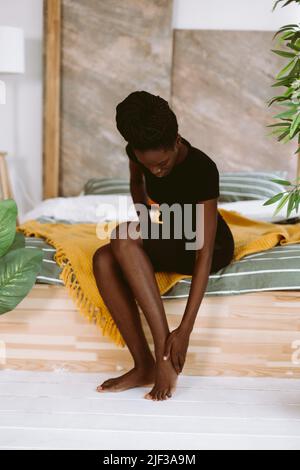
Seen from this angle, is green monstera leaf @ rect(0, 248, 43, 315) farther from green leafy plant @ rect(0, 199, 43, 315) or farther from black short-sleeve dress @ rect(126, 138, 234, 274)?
black short-sleeve dress @ rect(126, 138, 234, 274)

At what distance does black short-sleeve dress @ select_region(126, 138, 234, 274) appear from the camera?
1.92 m

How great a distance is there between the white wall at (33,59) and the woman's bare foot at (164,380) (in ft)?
8.03

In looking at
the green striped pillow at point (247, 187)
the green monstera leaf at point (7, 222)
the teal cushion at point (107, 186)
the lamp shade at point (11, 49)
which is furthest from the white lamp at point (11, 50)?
the green monstera leaf at point (7, 222)

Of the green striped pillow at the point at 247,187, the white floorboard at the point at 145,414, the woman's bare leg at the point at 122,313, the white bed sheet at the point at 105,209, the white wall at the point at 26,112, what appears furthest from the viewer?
the white wall at the point at 26,112

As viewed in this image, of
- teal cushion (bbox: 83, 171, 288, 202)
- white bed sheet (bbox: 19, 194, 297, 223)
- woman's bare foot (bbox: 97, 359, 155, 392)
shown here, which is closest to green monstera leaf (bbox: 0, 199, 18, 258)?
woman's bare foot (bbox: 97, 359, 155, 392)

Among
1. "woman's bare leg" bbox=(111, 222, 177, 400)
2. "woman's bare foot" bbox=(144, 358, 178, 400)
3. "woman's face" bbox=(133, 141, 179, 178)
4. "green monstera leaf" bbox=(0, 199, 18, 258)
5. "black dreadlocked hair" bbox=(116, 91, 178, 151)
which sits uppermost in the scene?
"black dreadlocked hair" bbox=(116, 91, 178, 151)

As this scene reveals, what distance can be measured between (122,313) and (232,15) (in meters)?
2.45

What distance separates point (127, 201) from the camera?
322cm

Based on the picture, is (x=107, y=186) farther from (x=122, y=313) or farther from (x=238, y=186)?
(x=122, y=313)

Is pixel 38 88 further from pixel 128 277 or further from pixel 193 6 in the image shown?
pixel 128 277

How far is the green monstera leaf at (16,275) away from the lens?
75.7 inches

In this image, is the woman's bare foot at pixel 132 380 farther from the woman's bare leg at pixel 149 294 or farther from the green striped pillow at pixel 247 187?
the green striped pillow at pixel 247 187

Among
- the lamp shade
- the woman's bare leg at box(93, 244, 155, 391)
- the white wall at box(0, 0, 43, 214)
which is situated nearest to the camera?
the woman's bare leg at box(93, 244, 155, 391)

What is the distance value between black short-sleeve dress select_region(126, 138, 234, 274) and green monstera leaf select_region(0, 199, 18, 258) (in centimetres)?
41
